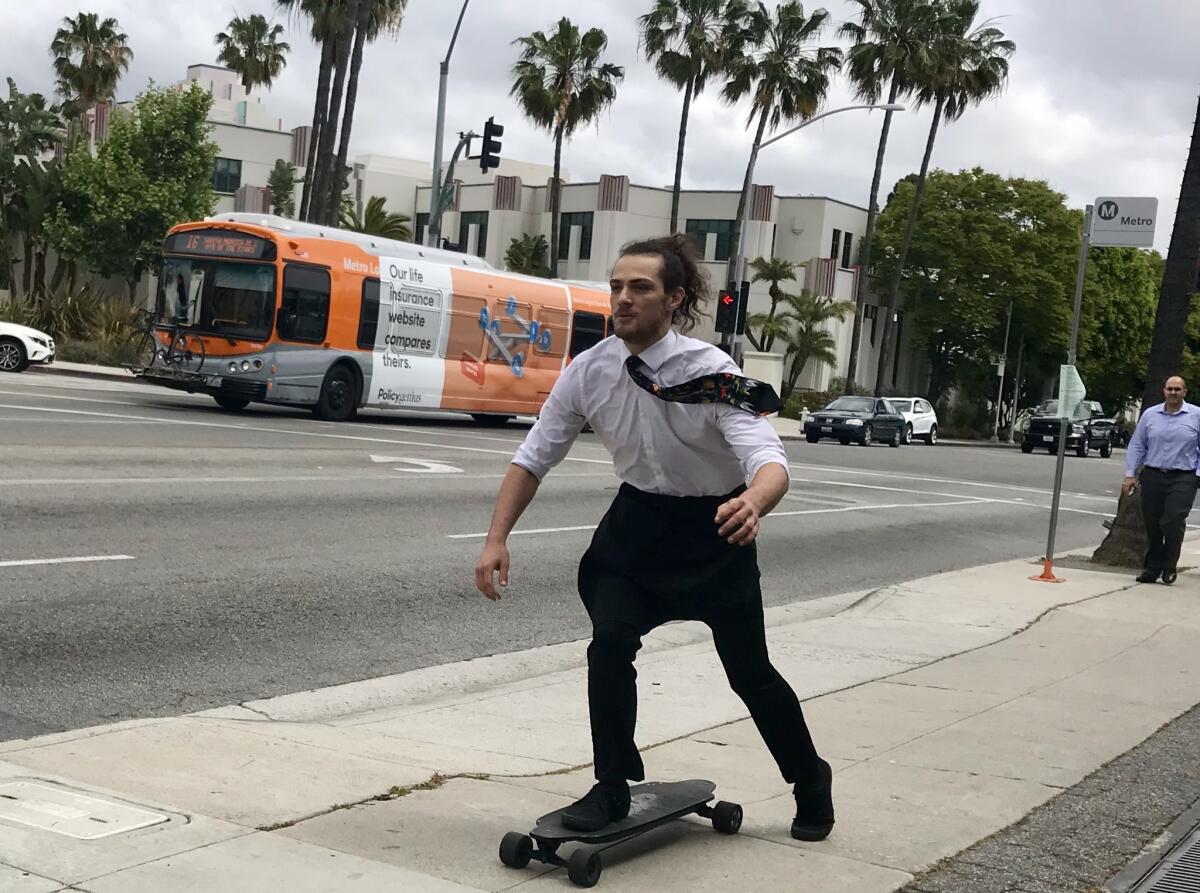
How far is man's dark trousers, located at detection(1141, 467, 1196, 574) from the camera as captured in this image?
1341 cm

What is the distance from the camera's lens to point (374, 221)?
64.9 metres

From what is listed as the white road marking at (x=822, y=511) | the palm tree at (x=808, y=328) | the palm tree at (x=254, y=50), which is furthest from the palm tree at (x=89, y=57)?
the white road marking at (x=822, y=511)

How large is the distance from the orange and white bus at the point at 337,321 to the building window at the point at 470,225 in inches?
1478

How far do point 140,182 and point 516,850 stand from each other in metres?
46.6

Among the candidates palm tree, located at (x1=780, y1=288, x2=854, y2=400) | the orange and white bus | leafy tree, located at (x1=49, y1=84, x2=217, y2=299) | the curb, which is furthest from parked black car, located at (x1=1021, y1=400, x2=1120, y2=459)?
the curb

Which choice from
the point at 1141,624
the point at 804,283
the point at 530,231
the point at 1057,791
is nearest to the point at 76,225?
the point at 530,231

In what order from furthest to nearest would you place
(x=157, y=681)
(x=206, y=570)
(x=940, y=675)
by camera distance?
(x=206, y=570), (x=940, y=675), (x=157, y=681)

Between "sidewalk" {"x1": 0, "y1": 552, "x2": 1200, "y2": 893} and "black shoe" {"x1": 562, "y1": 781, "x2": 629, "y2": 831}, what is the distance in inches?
6.0

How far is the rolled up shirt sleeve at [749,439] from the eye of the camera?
14.5 feet

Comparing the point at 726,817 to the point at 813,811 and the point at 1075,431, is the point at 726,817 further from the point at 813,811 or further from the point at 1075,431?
the point at 1075,431

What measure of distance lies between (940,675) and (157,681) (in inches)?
166

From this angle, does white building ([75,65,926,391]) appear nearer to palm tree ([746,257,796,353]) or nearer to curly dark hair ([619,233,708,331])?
palm tree ([746,257,796,353])

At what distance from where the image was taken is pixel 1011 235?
220 ft

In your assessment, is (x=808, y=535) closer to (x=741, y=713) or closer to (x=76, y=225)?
(x=741, y=713)
